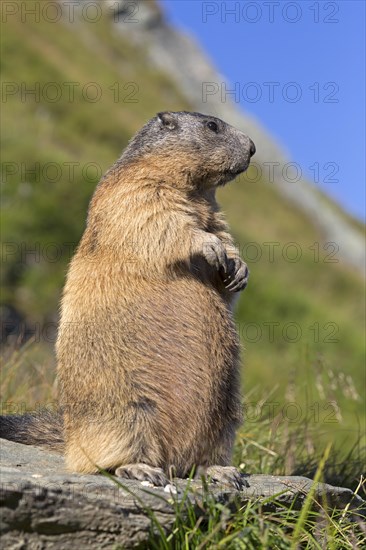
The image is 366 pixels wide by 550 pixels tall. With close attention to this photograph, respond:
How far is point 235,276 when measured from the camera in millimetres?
5492

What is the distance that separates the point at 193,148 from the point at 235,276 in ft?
3.75

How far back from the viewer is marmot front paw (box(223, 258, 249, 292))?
5.47m

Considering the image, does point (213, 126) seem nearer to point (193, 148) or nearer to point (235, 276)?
point (193, 148)

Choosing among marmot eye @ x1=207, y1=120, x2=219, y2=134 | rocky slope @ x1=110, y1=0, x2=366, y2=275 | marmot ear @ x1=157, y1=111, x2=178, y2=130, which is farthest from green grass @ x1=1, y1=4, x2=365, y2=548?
rocky slope @ x1=110, y1=0, x2=366, y2=275

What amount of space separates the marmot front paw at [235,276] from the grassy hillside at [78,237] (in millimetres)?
1452

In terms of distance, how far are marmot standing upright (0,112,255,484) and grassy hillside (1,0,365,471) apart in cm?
157

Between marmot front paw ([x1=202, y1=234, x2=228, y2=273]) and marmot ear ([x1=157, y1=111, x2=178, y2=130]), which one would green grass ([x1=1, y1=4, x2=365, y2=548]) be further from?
marmot ear ([x1=157, y1=111, x2=178, y2=130])

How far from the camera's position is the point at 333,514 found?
185 inches

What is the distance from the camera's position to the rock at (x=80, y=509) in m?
3.82

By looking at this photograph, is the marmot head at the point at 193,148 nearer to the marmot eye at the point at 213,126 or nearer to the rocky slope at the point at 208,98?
the marmot eye at the point at 213,126

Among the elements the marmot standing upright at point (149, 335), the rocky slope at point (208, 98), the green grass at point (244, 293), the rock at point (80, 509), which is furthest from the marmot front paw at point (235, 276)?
the rocky slope at point (208, 98)

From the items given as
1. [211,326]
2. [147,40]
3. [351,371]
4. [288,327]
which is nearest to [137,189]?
[211,326]

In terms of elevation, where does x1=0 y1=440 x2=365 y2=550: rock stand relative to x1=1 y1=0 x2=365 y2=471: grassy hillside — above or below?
below

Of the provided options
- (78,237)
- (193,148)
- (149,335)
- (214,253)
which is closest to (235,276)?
(214,253)
